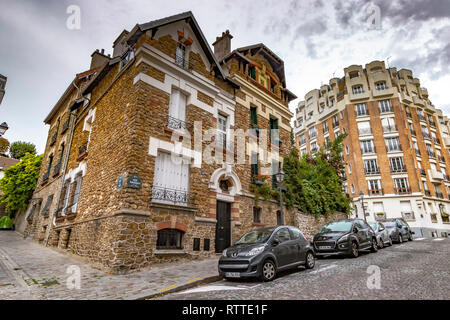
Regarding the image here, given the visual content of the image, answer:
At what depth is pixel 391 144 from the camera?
111 feet

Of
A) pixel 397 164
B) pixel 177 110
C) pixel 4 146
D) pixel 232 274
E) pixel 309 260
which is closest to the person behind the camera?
pixel 232 274

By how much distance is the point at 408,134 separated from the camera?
33.8 meters

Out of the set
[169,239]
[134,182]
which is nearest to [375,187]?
[169,239]

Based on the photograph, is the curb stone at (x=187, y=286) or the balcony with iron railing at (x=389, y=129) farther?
the balcony with iron railing at (x=389, y=129)

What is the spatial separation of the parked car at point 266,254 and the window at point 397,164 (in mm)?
31308

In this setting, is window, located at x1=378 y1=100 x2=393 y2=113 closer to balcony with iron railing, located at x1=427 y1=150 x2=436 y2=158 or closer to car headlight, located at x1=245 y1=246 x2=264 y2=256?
balcony with iron railing, located at x1=427 y1=150 x2=436 y2=158

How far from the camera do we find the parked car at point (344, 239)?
9.61m

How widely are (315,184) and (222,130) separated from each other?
928 cm

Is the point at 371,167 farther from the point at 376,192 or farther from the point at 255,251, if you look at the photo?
the point at 255,251

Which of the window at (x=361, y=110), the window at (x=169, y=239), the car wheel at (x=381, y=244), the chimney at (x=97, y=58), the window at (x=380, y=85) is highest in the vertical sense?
the window at (x=380, y=85)

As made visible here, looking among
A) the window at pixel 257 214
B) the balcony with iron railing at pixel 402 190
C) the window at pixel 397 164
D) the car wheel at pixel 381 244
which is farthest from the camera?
the window at pixel 397 164

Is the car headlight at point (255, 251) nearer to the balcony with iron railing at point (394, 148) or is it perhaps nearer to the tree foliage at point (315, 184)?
the tree foliage at point (315, 184)

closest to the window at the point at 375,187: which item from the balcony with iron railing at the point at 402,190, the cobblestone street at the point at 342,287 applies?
the balcony with iron railing at the point at 402,190
